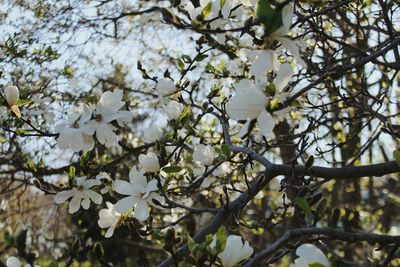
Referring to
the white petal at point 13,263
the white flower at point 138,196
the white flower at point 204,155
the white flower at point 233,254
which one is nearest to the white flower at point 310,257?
the white flower at point 233,254

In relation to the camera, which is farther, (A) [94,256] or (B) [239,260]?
(A) [94,256]

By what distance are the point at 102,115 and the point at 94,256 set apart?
439 millimetres

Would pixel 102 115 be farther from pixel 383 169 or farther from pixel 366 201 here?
pixel 366 201

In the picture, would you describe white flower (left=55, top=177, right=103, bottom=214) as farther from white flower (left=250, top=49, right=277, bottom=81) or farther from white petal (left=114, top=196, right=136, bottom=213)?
white flower (left=250, top=49, right=277, bottom=81)

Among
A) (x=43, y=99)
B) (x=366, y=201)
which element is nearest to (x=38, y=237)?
(x=43, y=99)

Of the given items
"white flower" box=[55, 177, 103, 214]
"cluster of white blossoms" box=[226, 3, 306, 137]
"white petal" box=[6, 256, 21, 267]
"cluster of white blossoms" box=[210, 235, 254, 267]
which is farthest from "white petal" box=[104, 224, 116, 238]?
"cluster of white blossoms" box=[226, 3, 306, 137]

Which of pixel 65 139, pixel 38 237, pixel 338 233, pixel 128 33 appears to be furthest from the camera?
pixel 38 237

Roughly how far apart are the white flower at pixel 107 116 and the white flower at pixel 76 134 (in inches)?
0.8

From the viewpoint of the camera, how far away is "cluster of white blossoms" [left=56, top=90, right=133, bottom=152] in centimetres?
172

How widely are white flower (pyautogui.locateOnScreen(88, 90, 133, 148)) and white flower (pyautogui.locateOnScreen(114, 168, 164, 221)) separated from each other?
15cm

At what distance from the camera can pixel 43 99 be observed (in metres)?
2.91

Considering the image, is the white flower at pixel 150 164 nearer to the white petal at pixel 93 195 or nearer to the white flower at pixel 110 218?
the white flower at pixel 110 218

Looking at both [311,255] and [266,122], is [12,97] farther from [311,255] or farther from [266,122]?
[311,255]

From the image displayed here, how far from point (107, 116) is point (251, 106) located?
2.19ft
